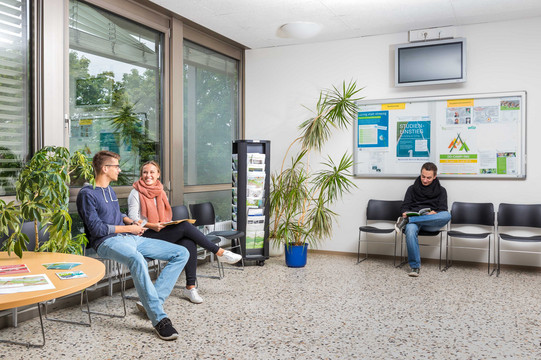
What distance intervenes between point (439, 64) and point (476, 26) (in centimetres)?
63

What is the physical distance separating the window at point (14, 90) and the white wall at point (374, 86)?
11.9 ft

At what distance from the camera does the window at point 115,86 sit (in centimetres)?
419

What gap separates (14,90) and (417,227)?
4350 mm

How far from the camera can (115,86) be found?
4625 mm

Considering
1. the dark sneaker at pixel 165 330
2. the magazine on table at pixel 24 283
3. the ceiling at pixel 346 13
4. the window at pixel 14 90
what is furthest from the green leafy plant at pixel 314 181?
the magazine on table at pixel 24 283

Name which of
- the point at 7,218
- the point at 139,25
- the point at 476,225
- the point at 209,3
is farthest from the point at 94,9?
the point at 476,225

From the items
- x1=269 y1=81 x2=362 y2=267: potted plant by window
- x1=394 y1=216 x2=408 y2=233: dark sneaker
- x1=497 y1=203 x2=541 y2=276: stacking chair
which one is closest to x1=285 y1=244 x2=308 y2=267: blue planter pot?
x1=269 y1=81 x2=362 y2=267: potted plant by window

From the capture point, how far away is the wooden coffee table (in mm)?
1803

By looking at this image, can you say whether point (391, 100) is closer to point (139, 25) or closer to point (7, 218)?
point (139, 25)

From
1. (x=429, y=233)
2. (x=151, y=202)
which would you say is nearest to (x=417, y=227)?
(x=429, y=233)

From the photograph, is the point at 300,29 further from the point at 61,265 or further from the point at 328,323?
the point at 61,265

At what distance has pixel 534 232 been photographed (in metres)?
5.38

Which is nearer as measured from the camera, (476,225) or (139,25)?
(139,25)

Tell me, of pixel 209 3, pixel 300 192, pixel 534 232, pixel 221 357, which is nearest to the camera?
pixel 221 357
